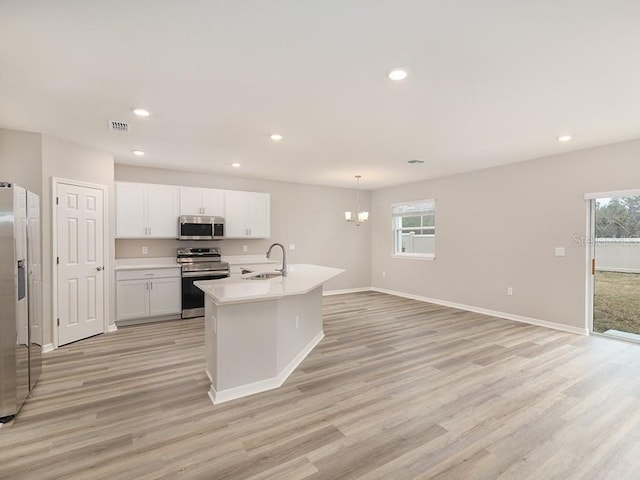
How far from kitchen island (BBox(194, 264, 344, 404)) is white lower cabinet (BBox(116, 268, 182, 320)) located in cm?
238

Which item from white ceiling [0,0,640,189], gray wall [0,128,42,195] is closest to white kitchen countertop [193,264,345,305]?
white ceiling [0,0,640,189]

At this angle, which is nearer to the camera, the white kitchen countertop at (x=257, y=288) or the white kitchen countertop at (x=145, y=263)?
the white kitchen countertop at (x=257, y=288)

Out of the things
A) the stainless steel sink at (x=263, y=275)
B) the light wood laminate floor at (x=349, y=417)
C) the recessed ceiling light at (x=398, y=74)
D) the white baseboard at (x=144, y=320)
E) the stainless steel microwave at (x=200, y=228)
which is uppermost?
the recessed ceiling light at (x=398, y=74)

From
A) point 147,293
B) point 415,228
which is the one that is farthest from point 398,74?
point 415,228

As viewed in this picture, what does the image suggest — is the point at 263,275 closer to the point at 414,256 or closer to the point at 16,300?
the point at 16,300

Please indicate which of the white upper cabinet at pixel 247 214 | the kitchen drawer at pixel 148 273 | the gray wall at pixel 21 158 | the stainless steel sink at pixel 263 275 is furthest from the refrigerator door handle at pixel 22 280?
the white upper cabinet at pixel 247 214

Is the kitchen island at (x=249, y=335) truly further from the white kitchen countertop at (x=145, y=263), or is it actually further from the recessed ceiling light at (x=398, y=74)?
the white kitchen countertop at (x=145, y=263)

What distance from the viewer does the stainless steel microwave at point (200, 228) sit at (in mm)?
5449

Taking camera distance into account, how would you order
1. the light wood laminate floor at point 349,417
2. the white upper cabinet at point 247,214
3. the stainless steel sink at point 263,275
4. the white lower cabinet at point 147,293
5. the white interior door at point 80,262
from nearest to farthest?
1. the light wood laminate floor at point 349,417
2. the stainless steel sink at point 263,275
3. the white interior door at point 80,262
4. the white lower cabinet at point 147,293
5. the white upper cabinet at point 247,214

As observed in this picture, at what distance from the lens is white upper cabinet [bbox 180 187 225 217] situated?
5547mm

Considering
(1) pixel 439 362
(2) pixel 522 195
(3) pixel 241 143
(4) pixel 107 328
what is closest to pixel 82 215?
(4) pixel 107 328

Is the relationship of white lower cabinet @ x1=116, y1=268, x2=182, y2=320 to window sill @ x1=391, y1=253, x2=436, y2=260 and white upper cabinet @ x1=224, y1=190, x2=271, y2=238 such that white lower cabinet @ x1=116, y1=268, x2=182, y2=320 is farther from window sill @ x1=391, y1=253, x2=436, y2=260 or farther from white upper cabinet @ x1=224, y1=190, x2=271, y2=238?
window sill @ x1=391, y1=253, x2=436, y2=260

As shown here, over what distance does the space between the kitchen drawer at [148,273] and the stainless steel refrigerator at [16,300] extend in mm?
1947

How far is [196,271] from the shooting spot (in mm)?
5430
